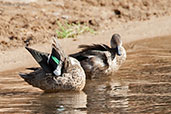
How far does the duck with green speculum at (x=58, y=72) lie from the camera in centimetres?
863

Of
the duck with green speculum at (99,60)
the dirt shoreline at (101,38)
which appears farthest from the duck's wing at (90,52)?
the dirt shoreline at (101,38)

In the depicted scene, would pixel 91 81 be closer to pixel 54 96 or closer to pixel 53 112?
pixel 54 96

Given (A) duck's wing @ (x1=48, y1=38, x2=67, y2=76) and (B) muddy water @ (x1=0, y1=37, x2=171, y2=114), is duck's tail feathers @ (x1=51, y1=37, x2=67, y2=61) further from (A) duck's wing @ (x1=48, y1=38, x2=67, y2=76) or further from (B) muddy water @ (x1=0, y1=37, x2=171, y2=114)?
(B) muddy water @ (x1=0, y1=37, x2=171, y2=114)

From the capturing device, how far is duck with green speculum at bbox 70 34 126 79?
32.7 ft

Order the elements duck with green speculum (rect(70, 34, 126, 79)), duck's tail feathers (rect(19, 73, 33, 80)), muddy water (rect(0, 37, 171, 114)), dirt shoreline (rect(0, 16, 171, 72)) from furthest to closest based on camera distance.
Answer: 1. dirt shoreline (rect(0, 16, 171, 72))
2. duck with green speculum (rect(70, 34, 126, 79))
3. duck's tail feathers (rect(19, 73, 33, 80))
4. muddy water (rect(0, 37, 171, 114))

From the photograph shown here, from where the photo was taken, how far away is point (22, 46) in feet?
38.7

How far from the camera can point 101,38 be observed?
1316cm

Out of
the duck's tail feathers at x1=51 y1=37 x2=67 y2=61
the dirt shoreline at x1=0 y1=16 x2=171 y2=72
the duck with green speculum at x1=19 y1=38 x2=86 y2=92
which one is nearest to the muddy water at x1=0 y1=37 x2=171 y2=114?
the duck with green speculum at x1=19 y1=38 x2=86 y2=92

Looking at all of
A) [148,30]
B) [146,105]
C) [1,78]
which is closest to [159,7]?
[148,30]

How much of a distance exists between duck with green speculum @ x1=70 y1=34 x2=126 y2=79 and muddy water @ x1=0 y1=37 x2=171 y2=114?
135 mm

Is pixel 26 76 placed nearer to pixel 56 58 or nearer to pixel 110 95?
pixel 56 58

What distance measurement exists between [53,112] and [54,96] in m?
1.02

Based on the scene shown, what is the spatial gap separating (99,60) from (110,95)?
1503mm

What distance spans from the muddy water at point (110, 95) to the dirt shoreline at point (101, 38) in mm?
770
